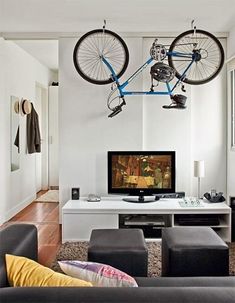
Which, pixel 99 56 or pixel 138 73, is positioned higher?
pixel 99 56

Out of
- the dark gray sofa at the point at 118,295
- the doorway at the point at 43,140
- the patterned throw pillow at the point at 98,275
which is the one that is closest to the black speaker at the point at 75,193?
the patterned throw pillow at the point at 98,275

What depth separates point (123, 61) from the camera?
5242 millimetres

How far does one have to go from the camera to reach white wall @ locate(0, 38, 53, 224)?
220 inches

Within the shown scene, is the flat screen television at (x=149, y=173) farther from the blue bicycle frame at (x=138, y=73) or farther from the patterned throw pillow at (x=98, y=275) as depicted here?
the patterned throw pillow at (x=98, y=275)

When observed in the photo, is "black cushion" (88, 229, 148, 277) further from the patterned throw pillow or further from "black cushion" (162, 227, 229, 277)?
the patterned throw pillow

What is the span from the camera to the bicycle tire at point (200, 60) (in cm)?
470

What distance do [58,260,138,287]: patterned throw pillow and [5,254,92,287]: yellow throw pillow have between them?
0.33ft

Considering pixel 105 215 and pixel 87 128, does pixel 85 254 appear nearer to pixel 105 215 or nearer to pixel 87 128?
pixel 105 215

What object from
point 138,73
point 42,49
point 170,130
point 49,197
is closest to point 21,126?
point 42,49

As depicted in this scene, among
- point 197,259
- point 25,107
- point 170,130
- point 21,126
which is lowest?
point 197,259

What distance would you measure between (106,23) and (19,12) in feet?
3.54

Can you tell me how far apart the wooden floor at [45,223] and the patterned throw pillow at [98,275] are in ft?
6.87

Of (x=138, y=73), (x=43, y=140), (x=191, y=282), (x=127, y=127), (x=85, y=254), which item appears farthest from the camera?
(x=43, y=140)

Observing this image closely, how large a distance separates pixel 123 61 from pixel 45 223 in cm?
250
